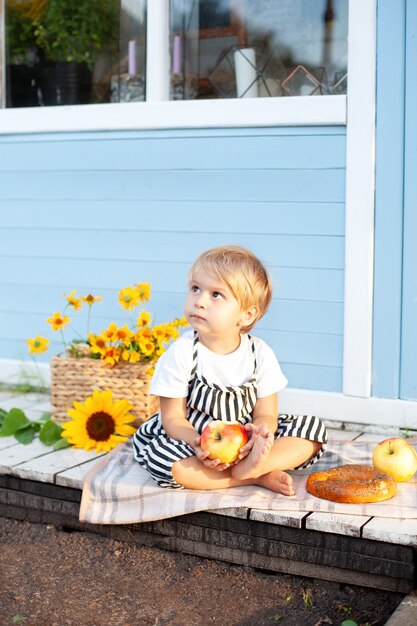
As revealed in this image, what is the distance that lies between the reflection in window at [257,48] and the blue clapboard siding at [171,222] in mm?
215

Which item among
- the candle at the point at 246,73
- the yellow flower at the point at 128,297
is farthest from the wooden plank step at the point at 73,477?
the candle at the point at 246,73

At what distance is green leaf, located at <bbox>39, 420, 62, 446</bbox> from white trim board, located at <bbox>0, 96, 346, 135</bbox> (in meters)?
1.52

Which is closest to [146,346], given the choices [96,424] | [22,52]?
[96,424]

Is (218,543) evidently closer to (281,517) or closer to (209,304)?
(281,517)

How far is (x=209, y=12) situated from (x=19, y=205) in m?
1.39

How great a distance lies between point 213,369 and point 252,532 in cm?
57

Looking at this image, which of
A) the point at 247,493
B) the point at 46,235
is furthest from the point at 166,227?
the point at 247,493

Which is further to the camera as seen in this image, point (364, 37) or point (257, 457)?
point (364, 37)

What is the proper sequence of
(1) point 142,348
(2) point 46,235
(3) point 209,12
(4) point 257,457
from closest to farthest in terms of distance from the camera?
(4) point 257,457 < (1) point 142,348 < (3) point 209,12 < (2) point 46,235

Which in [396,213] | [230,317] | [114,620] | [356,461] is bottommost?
[114,620]

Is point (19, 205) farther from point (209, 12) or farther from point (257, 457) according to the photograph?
point (257, 457)

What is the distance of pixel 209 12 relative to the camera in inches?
171

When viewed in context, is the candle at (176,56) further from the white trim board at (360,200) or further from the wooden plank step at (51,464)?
the wooden plank step at (51,464)

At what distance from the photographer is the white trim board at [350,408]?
13.1 feet
